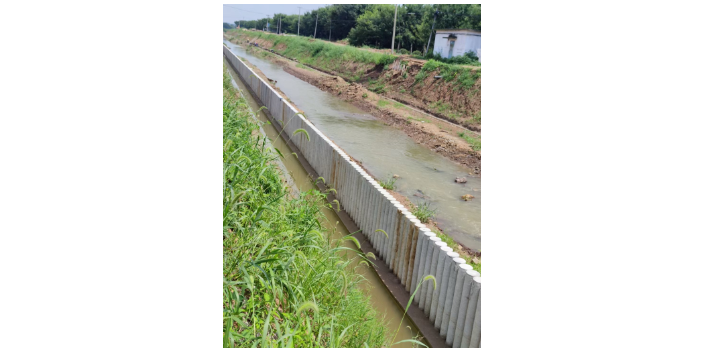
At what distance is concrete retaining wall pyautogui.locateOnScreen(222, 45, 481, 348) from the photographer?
4129 mm

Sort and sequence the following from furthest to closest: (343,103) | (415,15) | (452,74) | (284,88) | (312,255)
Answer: (415,15)
(284,88)
(343,103)
(452,74)
(312,255)

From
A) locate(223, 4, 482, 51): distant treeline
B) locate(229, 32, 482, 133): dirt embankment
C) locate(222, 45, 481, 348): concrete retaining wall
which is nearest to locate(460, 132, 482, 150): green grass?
locate(229, 32, 482, 133): dirt embankment

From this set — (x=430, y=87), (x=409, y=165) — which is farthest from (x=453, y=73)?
(x=409, y=165)

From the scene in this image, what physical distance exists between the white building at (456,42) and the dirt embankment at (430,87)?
5.72 meters

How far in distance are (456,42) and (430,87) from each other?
10.1 metres

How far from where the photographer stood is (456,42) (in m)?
30.4

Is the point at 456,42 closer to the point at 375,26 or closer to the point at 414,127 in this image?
the point at 375,26

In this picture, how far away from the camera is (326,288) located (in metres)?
3.64

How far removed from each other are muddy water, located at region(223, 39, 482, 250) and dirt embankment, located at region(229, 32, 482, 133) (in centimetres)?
321
